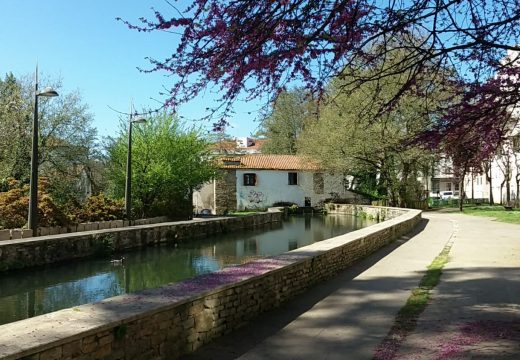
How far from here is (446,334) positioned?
584cm

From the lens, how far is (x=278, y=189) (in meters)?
48.1

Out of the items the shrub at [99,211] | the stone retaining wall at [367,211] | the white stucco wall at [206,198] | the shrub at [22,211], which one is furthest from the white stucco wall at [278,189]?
the shrub at [22,211]

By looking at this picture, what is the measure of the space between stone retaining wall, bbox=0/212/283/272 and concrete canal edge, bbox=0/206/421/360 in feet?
26.3

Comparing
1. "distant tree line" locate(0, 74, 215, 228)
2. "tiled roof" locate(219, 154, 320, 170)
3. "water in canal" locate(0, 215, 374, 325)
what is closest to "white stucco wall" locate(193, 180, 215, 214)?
"tiled roof" locate(219, 154, 320, 170)

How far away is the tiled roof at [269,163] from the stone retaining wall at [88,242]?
21.3 m

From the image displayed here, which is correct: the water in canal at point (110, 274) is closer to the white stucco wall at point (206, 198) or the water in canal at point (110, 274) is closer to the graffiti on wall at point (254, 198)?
the white stucco wall at point (206, 198)

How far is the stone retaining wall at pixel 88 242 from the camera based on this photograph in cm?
1325

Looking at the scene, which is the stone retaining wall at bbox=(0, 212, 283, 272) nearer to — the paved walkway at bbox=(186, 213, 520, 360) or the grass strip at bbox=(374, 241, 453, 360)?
the paved walkway at bbox=(186, 213, 520, 360)

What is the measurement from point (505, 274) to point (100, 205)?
15992 mm

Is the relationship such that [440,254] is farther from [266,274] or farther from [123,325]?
[123,325]

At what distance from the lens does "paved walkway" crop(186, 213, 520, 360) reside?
548 cm

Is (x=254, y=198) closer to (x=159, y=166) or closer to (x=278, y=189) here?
(x=278, y=189)

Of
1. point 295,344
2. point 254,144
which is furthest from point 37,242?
point 254,144

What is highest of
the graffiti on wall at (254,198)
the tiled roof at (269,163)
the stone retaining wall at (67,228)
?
the tiled roof at (269,163)
